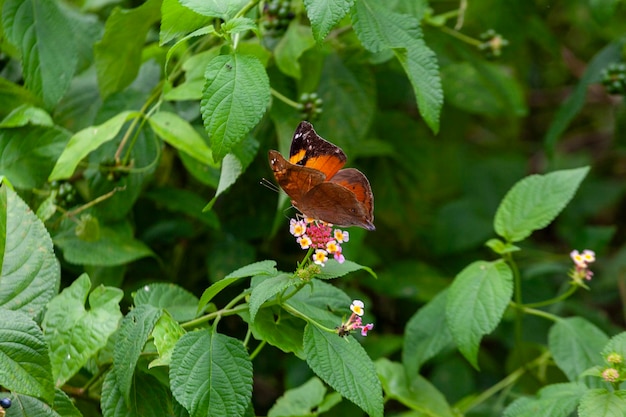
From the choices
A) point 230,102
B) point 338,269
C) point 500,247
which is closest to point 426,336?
point 500,247

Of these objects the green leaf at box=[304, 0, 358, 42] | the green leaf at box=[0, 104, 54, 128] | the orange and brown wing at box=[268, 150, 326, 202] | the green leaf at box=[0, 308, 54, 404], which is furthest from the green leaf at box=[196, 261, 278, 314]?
the green leaf at box=[0, 104, 54, 128]

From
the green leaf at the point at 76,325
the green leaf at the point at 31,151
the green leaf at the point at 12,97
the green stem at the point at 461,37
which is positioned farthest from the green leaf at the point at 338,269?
the green stem at the point at 461,37

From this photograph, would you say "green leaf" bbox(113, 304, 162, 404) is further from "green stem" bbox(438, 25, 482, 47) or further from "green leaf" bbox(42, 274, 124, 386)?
"green stem" bbox(438, 25, 482, 47)


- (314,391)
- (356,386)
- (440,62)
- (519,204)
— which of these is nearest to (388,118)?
(440,62)

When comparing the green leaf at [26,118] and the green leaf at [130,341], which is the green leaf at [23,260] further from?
the green leaf at [26,118]

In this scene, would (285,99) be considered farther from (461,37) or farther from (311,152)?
(461,37)

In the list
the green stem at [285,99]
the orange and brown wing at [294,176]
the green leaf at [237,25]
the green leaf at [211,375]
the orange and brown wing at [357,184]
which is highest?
the green leaf at [237,25]
